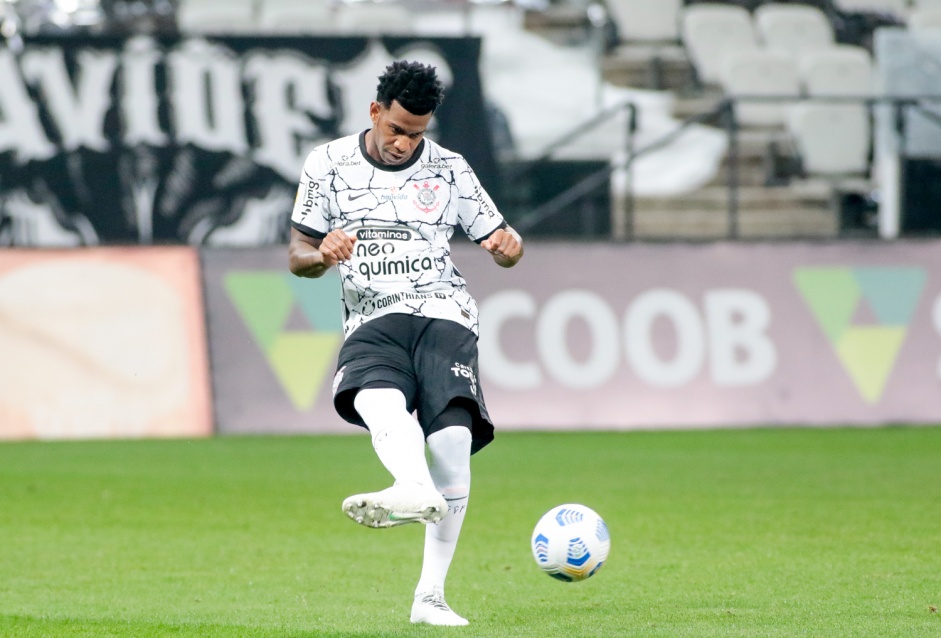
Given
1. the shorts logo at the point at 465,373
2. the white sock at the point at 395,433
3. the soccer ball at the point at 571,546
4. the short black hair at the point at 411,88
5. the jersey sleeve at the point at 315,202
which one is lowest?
the soccer ball at the point at 571,546

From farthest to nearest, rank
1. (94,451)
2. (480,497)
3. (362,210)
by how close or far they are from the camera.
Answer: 1. (94,451)
2. (480,497)
3. (362,210)

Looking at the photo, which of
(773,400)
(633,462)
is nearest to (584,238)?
(773,400)

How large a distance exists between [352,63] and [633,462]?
6577 mm

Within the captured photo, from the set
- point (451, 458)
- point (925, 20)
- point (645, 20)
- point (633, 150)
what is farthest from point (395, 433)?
point (925, 20)

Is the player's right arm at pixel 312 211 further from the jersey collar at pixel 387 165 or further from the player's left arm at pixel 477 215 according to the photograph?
the player's left arm at pixel 477 215

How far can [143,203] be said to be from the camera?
16.3 metres

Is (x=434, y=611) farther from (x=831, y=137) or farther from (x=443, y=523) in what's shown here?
(x=831, y=137)

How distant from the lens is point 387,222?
5.97 meters

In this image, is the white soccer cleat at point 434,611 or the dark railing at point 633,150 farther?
the dark railing at point 633,150

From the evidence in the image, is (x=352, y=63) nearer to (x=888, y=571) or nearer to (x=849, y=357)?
(x=849, y=357)

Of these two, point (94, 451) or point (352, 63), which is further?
point (352, 63)

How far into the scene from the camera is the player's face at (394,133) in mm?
5797

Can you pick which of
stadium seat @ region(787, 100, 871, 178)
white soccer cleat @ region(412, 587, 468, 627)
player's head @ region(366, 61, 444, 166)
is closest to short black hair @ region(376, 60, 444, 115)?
player's head @ region(366, 61, 444, 166)

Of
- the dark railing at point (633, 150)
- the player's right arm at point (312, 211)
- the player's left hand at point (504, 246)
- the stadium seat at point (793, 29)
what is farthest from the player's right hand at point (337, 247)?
the stadium seat at point (793, 29)
